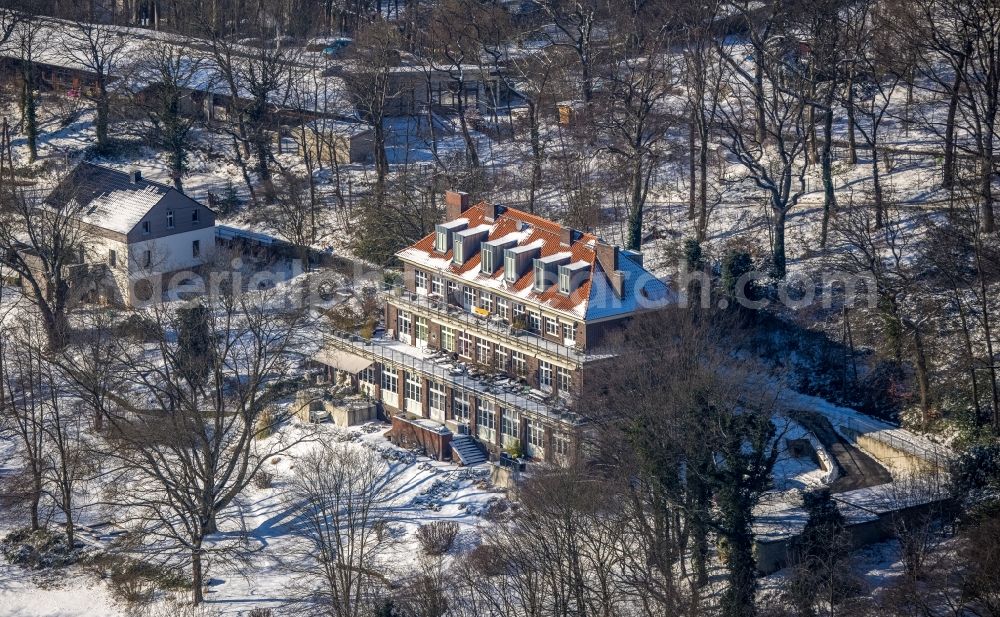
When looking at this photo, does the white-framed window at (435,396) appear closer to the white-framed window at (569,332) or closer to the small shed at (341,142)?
the white-framed window at (569,332)

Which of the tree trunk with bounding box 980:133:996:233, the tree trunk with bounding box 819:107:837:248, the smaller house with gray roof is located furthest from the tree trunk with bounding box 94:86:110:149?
the tree trunk with bounding box 980:133:996:233

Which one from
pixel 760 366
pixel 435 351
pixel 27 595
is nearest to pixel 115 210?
pixel 435 351

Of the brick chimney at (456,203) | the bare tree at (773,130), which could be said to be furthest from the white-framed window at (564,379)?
the bare tree at (773,130)

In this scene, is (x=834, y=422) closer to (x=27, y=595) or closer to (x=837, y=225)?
(x=837, y=225)

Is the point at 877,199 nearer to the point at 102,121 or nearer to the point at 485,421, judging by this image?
the point at 485,421

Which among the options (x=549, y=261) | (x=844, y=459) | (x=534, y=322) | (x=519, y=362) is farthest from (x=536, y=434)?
(x=844, y=459)

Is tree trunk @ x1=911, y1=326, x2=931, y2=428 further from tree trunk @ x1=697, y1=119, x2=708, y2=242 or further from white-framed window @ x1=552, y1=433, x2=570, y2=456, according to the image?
tree trunk @ x1=697, y1=119, x2=708, y2=242
